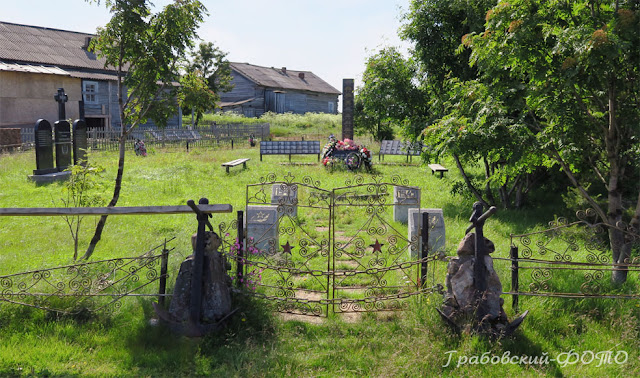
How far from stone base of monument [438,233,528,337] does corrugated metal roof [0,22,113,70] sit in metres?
28.0

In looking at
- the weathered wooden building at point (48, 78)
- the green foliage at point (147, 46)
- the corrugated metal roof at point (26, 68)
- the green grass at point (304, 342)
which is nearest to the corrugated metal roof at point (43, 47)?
the weathered wooden building at point (48, 78)

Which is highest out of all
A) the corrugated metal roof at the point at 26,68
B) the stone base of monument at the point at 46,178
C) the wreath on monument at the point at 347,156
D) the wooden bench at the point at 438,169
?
the corrugated metal roof at the point at 26,68

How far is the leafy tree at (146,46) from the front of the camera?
6895mm

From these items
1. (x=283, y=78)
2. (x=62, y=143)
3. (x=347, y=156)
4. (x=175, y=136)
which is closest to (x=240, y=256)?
(x=62, y=143)

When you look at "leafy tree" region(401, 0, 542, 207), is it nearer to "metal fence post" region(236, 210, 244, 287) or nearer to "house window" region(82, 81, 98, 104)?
"metal fence post" region(236, 210, 244, 287)

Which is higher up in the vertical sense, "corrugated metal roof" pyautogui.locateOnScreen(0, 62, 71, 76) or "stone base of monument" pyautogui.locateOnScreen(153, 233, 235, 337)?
"corrugated metal roof" pyautogui.locateOnScreen(0, 62, 71, 76)

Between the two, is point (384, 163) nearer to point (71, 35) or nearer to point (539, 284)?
point (539, 284)

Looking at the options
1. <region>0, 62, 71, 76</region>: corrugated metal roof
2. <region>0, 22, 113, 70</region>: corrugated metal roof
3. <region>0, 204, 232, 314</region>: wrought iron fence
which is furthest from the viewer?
<region>0, 22, 113, 70</region>: corrugated metal roof

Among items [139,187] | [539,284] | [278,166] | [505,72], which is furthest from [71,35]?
[539,284]

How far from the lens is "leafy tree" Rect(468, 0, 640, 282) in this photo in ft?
18.2

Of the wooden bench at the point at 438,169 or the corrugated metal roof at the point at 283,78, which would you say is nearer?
the wooden bench at the point at 438,169

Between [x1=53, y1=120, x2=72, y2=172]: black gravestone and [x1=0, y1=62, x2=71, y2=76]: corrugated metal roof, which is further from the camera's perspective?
[x1=0, y1=62, x2=71, y2=76]: corrugated metal roof

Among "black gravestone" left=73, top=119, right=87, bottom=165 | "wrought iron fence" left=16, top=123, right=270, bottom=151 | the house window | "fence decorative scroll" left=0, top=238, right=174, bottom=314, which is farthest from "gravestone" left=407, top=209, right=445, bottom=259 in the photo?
the house window

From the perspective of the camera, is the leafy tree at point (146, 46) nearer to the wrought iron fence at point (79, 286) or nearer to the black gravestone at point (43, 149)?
the wrought iron fence at point (79, 286)
